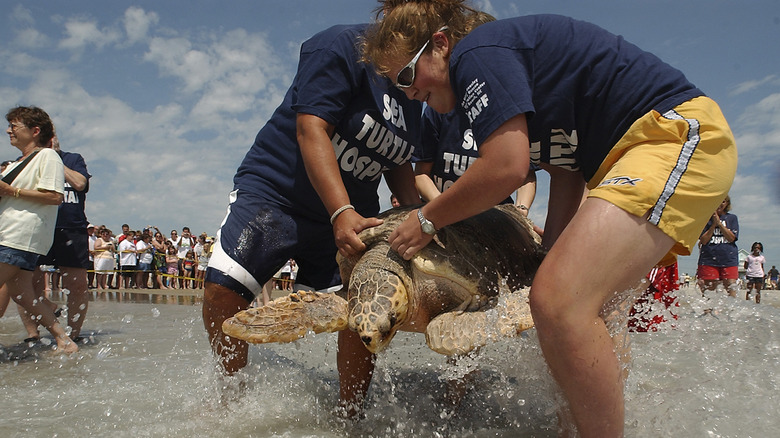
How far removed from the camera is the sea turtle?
1665 mm

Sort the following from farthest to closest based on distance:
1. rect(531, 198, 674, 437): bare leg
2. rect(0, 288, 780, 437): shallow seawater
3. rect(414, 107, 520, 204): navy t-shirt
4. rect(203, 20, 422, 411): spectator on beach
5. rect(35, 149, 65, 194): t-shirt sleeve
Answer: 1. rect(35, 149, 65, 194): t-shirt sleeve
2. rect(414, 107, 520, 204): navy t-shirt
3. rect(203, 20, 422, 411): spectator on beach
4. rect(0, 288, 780, 437): shallow seawater
5. rect(531, 198, 674, 437): bare leg

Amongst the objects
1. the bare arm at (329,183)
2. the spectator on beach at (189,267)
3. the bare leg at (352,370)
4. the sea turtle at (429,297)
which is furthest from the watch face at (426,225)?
the spectator on beach at (189,267)

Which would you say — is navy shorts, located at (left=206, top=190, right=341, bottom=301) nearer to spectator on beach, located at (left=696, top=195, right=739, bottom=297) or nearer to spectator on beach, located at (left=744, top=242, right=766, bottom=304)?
spectator on beach, located at (left=696, top=195, right=739, bottom=297)

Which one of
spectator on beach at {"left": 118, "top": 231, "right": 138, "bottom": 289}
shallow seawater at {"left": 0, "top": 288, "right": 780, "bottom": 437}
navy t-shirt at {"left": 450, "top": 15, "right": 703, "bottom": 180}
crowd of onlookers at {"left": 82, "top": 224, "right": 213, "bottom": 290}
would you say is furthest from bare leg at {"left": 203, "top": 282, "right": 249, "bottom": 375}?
spectator on beach at {"left": 118, "top": 231, "right": 138, "bottom": 289}

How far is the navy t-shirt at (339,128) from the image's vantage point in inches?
86.1

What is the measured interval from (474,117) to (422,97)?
33 cm

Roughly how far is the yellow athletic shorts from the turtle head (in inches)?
28.5

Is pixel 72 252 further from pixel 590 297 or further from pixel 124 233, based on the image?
pixel 124 233

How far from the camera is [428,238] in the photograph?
182cm

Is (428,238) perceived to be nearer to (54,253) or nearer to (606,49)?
(606,49)

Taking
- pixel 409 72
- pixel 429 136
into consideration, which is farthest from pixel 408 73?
pixel 429 136

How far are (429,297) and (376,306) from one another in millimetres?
279

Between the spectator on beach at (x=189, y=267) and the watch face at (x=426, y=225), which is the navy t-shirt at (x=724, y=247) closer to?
the watch face at (x=426, y=225)

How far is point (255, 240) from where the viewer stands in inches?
90.9
